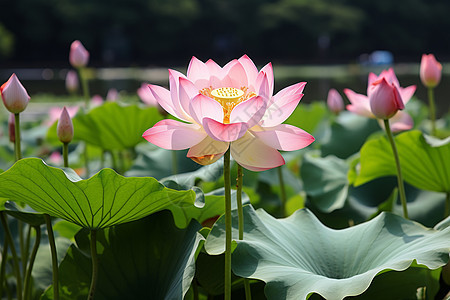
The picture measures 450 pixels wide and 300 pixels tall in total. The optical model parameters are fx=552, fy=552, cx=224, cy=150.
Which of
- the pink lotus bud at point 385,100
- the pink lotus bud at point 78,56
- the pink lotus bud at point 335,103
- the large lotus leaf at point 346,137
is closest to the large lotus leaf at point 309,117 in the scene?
the pink lotus bud at point 335,103

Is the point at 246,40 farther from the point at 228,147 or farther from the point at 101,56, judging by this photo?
the point at 228,147

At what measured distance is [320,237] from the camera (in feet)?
1.84

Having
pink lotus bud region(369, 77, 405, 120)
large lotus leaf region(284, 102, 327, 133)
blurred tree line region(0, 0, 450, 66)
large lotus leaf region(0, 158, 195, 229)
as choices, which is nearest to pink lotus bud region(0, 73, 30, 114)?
large lotus leaf region(0, 158, 195, 229)

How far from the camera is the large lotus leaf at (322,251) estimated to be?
454mm

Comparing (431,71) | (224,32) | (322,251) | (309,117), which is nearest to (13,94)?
(322,251)

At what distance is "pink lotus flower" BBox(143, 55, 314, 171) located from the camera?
1.37 ft

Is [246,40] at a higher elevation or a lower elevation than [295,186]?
higher

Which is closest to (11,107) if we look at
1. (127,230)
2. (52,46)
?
(127,230)

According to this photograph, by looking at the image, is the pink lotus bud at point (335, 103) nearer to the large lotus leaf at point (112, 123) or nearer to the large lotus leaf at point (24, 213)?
the large lotus leaf at point (112, 123)

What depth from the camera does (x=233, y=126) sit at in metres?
0.41

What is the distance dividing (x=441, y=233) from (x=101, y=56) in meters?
22.0

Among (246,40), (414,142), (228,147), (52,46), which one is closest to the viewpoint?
(228,147)

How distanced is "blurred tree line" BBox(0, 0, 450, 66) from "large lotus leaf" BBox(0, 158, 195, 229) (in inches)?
793

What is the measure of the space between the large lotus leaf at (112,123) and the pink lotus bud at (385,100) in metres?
0.49
